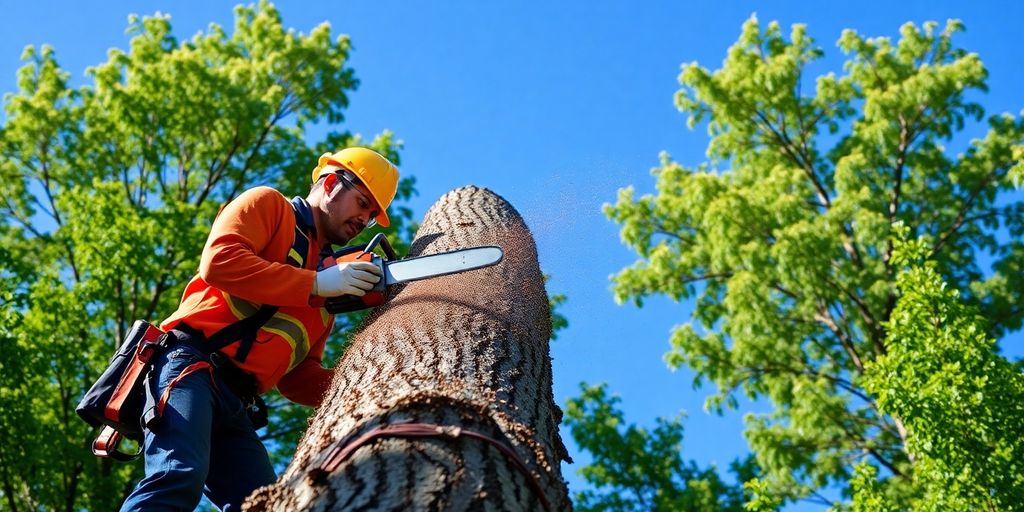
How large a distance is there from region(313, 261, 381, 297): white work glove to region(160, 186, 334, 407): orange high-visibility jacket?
48 mm

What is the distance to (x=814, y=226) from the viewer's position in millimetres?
10969

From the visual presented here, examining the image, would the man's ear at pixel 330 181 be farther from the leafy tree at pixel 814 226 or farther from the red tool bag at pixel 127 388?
the leafy tree at pixel 814 226

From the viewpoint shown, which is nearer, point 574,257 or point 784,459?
point 574,257

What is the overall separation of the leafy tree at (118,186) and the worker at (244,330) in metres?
4.91

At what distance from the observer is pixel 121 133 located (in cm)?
1123

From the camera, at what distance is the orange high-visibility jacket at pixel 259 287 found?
2.94 meters

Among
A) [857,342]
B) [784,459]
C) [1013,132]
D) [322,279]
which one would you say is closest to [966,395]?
[322,279]

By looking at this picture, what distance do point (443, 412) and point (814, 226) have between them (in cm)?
957

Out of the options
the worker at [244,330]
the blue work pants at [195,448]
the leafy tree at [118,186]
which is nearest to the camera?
the blue work pants at [195,448]

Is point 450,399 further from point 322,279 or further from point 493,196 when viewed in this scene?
point 493,196

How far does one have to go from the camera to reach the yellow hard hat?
3.54 m

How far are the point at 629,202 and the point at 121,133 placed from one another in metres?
7.07

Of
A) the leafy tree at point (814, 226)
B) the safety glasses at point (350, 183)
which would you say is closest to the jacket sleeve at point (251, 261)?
the safety glasses at point (350, 183)

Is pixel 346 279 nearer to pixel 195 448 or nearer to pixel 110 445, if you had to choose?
pixel 195 448
